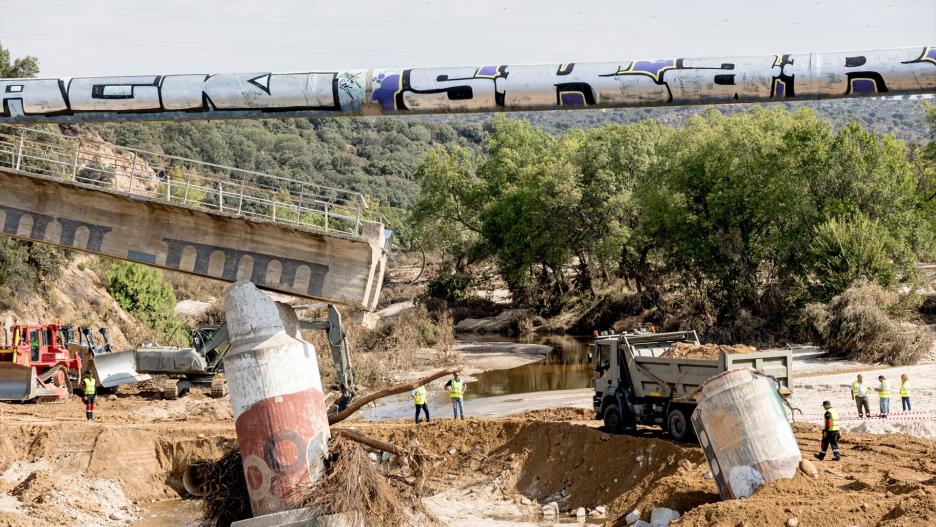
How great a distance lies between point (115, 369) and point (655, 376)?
21.1 meters

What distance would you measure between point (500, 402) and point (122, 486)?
15667 millimetres

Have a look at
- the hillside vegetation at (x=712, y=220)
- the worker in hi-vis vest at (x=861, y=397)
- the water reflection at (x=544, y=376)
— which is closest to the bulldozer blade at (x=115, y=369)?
the water reflection at (x=544, y=376)

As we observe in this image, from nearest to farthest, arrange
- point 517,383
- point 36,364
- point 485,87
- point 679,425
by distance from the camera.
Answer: point 485,87 < point 679,425 < point 36,364 < point 517,383

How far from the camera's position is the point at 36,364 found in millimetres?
34656

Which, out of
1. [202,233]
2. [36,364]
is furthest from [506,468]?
[36,364]

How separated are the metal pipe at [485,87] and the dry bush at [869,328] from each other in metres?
20.9

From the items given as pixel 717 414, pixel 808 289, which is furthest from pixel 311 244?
pixel 808 289

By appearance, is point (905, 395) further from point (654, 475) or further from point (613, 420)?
point (654, 475)

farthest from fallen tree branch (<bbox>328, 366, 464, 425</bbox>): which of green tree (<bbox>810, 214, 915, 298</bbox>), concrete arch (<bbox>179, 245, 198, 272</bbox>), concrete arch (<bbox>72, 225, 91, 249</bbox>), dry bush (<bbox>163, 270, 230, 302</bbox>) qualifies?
dry bush (<bbox>163, 270, 230, 302</bbox>)

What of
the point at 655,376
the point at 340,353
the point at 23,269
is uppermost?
the point at 340,353

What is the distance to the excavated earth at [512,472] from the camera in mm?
17703

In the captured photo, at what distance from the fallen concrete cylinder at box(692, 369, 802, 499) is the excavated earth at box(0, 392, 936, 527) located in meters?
0.40

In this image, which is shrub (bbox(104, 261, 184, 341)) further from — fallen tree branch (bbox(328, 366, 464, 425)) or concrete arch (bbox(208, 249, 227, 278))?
fallen tree branch (bbox(328, 366, 464, 425))

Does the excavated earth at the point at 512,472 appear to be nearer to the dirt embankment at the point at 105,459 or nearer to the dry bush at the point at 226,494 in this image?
the dirt embankment at the point at 105,459
